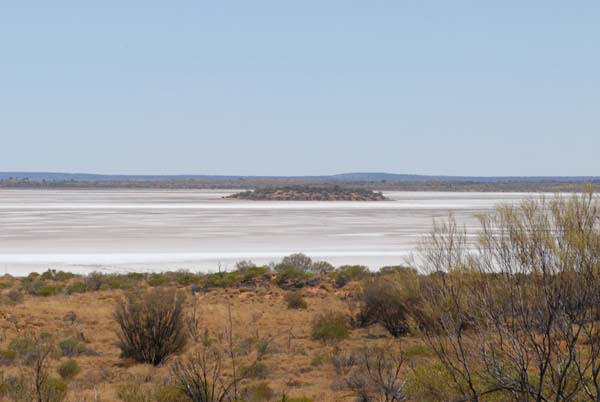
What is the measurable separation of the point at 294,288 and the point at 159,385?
44.7 feet

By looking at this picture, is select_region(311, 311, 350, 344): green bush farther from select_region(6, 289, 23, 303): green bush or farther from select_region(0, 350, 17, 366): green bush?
select_region(6, 289, 23, 303): green bush

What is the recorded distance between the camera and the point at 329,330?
15.9 metres

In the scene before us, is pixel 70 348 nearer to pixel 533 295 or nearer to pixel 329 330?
pixel 329 330

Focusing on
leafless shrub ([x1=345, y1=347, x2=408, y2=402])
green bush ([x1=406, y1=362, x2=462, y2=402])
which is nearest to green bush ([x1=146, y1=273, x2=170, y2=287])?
leafless shrub ([x1=345, y1=347, x2=408, y2=402])

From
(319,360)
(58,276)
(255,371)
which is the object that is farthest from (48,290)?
(255,371)

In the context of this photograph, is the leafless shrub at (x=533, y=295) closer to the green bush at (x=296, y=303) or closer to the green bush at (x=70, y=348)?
the green bush at (x=70, y=348)

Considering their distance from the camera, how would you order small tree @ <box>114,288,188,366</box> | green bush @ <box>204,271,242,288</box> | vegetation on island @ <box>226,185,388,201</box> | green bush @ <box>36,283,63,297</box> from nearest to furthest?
small tree @ <box>114,288,188,366</box>, green bush @ <box>36,283,63,297</box>, green bush @ <box>204,271,242,288</box>, vegetation on island @ <box>226,185,388,201</box>

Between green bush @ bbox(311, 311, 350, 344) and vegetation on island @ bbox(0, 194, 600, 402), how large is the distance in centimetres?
4

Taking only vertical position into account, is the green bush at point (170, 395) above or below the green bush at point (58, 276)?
above

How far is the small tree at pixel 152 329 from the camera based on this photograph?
13930 mm

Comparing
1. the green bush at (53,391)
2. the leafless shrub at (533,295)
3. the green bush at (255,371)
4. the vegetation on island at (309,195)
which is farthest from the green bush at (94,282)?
the vegetation on island at (309,195)

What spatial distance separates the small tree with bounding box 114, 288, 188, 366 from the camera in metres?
13.9

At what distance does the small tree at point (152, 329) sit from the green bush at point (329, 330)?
125 inches

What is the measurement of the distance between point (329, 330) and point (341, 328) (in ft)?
1.04
